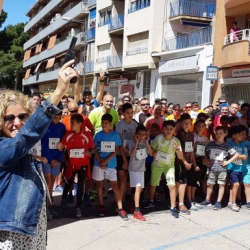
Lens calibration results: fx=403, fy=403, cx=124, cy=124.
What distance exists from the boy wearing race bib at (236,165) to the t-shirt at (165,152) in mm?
1242

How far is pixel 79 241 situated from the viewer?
5.29 meters

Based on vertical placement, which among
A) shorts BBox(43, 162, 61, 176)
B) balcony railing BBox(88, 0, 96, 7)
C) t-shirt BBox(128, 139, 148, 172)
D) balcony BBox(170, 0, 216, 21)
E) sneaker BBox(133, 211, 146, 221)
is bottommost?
sneaker BBox(133, 211, 146, 221)

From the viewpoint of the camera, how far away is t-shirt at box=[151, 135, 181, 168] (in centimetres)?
691

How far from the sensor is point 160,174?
704cm

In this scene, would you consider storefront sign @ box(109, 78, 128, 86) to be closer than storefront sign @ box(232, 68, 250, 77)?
No

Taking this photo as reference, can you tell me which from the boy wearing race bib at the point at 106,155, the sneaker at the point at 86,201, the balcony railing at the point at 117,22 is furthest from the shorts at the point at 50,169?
the balcony railing at the point at 117,22

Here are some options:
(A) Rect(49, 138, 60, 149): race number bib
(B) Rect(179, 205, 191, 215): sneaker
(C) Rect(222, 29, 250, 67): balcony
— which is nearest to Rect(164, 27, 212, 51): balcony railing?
(C) Rect(222, 29, 250, 67): balcony

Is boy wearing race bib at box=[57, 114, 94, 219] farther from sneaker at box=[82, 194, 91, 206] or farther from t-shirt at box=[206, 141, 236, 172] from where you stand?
t-shirt at box=[206, 141, 236, 172]

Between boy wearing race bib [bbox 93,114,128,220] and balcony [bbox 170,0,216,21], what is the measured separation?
776 inches

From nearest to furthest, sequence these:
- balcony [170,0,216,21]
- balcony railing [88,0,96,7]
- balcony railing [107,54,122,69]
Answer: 1. balcony [170,0,216,21]
2. balcony railing [107,54,122,69]
3. balcony railing [88,0,96,7]

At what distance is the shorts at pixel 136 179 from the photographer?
6.70 m

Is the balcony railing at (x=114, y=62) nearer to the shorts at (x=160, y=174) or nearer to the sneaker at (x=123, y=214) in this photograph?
the shorts at (x=160, y=174)

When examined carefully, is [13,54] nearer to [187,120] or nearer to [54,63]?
[54,63]

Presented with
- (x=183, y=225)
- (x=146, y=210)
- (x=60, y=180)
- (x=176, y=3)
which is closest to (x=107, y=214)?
(x=146, y=210)
